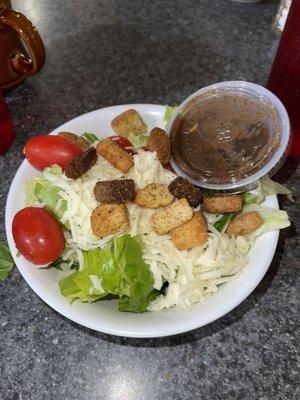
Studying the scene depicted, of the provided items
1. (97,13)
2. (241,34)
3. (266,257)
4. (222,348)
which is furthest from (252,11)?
(222,348)

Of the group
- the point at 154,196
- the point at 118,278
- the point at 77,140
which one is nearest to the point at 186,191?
the point at 154,196

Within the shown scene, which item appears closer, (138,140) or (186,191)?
(186,191)

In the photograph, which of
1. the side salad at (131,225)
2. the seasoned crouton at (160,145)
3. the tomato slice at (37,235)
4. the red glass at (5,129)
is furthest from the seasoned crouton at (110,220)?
the red glass at (5,129)

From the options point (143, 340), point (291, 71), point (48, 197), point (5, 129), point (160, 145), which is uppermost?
point (291, 71)

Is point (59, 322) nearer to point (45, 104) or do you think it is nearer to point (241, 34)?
point (45, 104)

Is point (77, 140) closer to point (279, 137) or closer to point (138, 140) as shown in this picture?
point (138, 140)

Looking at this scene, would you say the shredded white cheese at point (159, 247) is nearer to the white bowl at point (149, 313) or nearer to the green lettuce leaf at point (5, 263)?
the white bowl at point (149, 313)

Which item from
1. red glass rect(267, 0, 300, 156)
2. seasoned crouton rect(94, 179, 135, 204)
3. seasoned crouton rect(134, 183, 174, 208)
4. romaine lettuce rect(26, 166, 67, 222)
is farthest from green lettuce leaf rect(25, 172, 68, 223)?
red glass rect(267, 0, 300, 156)
